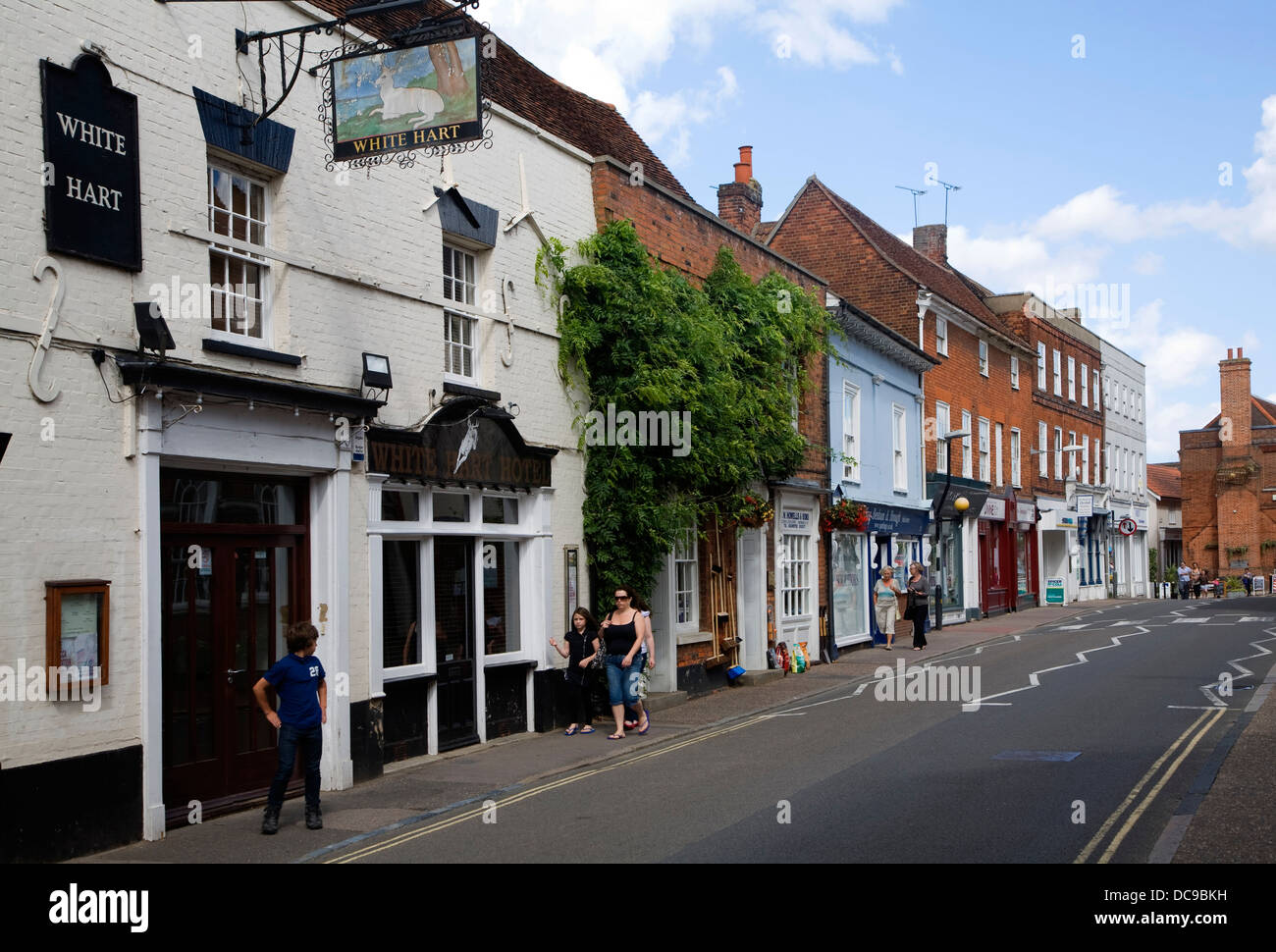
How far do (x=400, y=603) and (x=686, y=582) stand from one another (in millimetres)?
7175

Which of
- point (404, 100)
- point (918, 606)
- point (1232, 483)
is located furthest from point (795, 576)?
point (1232, 483)

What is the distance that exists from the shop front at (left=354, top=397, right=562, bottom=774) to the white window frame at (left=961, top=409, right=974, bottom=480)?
23.2m

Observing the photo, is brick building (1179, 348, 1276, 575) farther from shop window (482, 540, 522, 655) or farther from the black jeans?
the black jeans

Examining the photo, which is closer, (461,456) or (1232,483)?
(461,456)

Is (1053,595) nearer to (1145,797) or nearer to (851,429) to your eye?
(851,429)

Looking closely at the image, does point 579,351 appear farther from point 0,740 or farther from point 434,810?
point 0,740

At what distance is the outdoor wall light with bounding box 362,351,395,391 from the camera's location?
11.5 metres

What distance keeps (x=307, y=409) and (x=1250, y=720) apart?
1054 centimetres

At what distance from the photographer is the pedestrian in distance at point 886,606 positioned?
27.1 metres

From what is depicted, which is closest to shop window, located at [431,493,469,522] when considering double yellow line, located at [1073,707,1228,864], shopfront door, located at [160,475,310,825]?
shopfront door, located at [160,475,310,825]

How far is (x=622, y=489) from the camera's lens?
1552 centimetres

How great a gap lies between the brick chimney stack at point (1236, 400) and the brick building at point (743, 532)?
4891 cm

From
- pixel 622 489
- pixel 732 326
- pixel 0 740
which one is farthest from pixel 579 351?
pixel 0 740

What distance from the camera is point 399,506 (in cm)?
1241
